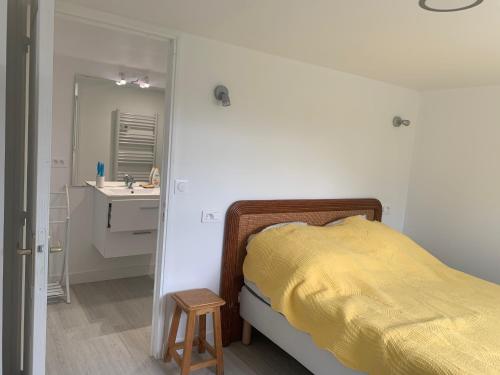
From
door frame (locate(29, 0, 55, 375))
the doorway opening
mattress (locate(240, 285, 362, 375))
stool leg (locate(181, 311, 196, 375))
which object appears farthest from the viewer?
the doorway opening

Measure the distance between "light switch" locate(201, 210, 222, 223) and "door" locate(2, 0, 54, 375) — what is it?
3.58 ft

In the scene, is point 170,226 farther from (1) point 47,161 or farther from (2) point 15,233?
(1) point 47,161

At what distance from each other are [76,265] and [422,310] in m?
3.03

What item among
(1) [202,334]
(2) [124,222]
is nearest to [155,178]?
(2) [124,222]

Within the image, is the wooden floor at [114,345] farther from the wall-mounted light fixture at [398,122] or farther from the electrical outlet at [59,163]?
the wall-mounted light fixture at [398,122]

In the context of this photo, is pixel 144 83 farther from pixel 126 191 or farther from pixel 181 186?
pixel 181 186

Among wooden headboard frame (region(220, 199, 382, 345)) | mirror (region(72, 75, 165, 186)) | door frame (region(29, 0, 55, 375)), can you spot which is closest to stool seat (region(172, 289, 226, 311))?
wooden headboard frame (region(220, 199, 382, 345))

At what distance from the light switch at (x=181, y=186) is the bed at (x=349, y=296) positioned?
36 centimetres

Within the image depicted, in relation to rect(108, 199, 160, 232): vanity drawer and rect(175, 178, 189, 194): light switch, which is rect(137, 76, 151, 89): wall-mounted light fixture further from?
rect(175, 178, 189, 194): light switch

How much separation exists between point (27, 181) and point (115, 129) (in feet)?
7.60

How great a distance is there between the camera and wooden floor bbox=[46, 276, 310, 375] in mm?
2465

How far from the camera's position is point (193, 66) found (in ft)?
8.09

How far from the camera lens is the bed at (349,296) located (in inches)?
69.5

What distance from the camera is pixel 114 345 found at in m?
2.70
